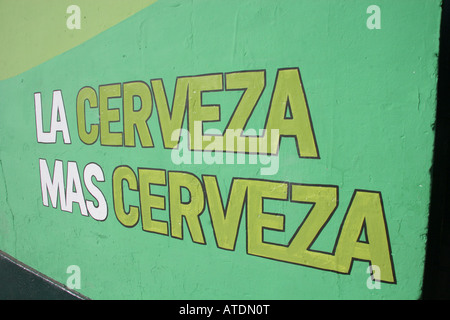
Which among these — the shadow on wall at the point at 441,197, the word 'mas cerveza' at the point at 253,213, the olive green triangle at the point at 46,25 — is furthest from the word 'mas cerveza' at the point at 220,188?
the olive green triangle at the point at 46,25

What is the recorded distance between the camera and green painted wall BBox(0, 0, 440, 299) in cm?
136

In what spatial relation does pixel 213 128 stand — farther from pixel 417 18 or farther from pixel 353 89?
pixel 417 18

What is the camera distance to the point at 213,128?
1.80 m

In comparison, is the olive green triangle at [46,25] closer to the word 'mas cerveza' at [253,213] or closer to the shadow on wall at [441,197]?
the word 'mas cerveza' at [253,213]

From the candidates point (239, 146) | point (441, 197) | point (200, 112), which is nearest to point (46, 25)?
point (200, 112)

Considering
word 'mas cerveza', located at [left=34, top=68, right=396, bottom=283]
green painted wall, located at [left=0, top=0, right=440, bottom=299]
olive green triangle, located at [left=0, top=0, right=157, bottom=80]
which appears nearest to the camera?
green painted wall, located at [left=0, top=0, right=440, bottom=299]

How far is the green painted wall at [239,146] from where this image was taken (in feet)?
4.46

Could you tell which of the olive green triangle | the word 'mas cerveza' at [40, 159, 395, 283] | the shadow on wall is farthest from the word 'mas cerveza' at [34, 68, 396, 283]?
the olive green triangle

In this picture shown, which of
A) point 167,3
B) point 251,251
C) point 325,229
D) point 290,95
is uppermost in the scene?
point 167,3

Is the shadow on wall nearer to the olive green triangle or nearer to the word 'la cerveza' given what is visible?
the word 'la cerveza'

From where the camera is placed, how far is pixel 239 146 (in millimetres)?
1727

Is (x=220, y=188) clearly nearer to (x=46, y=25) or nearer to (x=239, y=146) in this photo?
(x=239, y=146)

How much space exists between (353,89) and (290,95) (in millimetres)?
295
